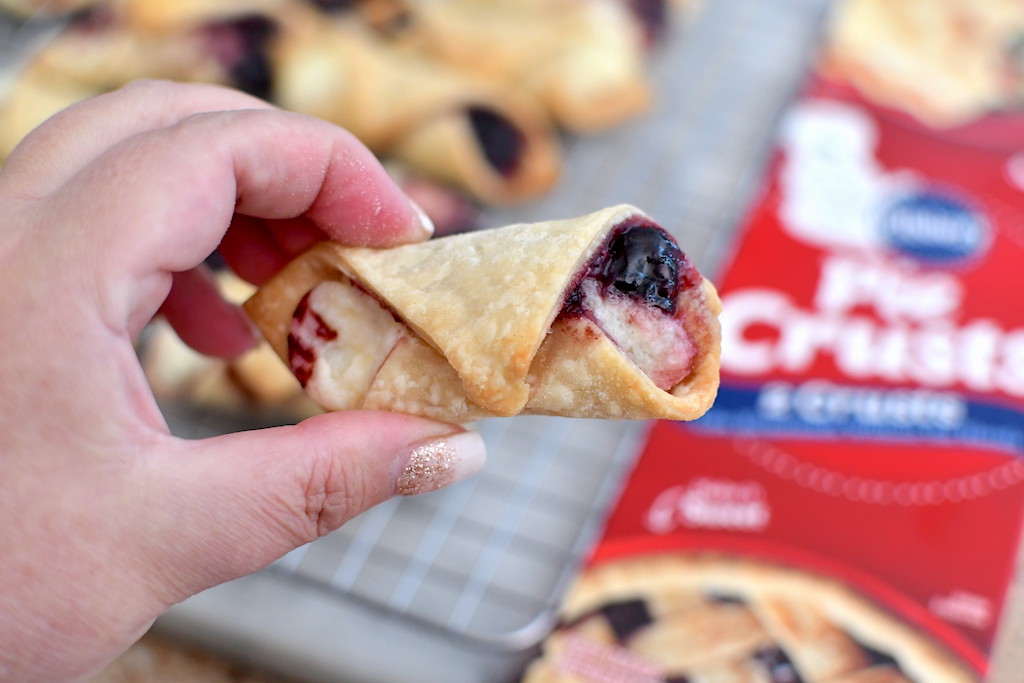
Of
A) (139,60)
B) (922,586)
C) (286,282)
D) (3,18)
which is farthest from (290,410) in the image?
(3,18)

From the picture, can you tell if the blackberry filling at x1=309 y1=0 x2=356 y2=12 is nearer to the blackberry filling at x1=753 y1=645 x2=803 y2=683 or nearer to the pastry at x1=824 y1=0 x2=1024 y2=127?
the pastry at x1=824 y1=0 x2=1024 y2=127

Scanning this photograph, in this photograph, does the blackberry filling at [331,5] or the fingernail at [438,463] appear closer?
the fingernail at [438,463]

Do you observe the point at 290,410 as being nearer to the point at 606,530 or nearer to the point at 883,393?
the point at 606,530

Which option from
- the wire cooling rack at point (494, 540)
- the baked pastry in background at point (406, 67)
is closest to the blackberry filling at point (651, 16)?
the baked pastry in background at point (406, 67)

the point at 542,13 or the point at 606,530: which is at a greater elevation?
the point at 542,13

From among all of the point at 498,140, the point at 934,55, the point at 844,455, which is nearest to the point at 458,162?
the point at 498,140

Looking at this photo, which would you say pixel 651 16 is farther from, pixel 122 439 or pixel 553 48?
pixel 122 439

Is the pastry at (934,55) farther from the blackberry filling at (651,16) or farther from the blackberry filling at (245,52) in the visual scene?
the blackberry filling at (245,52)
